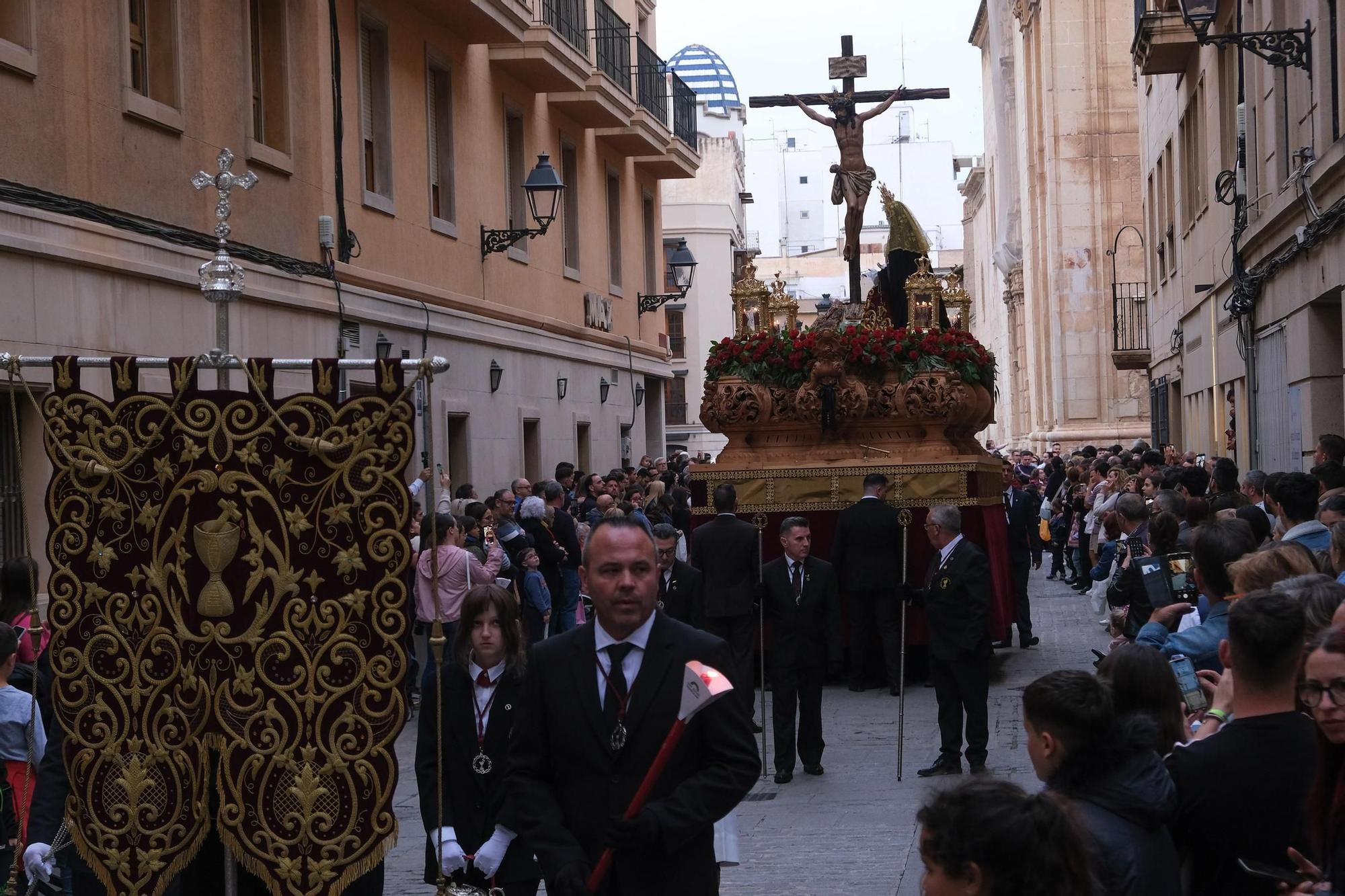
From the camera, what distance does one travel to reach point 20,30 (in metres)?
12.1

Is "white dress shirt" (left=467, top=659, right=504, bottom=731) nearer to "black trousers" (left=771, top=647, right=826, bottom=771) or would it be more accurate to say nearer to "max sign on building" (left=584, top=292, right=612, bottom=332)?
"black trousers" (left=771, top=647, right=826, bottom=771)

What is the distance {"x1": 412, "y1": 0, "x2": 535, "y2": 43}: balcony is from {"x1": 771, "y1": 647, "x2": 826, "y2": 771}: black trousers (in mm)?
11961

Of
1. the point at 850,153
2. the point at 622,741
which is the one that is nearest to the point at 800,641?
the point at 622,741

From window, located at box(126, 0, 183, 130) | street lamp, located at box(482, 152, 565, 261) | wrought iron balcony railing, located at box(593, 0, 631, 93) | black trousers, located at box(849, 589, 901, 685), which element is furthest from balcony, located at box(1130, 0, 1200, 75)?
window, located at box(126, 0, 183, 130)

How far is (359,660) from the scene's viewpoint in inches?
246

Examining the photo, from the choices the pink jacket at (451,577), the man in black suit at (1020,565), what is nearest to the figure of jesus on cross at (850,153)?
the man in black suit at (1020,565)

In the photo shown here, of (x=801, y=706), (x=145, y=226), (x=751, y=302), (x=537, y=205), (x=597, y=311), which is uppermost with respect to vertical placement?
(x=537, y=205)

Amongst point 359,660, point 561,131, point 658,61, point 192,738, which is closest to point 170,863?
point 192,738

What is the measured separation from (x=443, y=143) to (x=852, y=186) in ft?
20.7

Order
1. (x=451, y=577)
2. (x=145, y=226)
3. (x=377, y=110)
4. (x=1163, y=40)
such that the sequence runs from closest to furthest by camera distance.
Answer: (x=451, y=577), (x=145, y=226), (x=377, y=110), (x=1163, y=40)

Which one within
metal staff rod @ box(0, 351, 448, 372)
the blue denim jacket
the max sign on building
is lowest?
the blue denim jacket

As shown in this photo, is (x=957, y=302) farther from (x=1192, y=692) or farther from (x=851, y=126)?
(x=1192, y=692)

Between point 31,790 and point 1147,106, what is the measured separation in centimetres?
2894

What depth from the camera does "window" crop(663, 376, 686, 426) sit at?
186 feet
